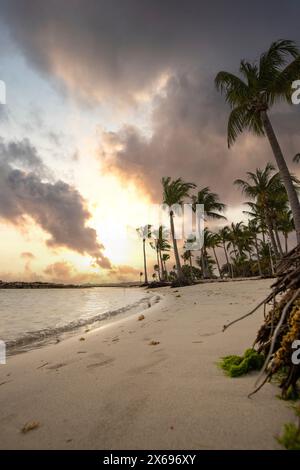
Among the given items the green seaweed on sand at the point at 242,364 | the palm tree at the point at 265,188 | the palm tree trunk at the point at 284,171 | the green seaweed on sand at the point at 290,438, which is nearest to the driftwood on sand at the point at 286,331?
the green seaweed on sand at the point at 242,364

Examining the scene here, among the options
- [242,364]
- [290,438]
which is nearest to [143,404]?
[242,364]

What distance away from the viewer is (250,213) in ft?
117

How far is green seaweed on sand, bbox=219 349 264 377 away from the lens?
2201 millimetres

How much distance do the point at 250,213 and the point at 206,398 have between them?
119 ft

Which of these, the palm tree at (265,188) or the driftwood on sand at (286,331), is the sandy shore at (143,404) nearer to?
the driftwood on sand at (286,331)

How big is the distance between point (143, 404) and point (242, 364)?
2.82ft

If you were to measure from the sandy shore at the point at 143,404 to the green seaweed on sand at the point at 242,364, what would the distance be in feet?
0.25

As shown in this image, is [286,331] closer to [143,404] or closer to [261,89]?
[143,404]

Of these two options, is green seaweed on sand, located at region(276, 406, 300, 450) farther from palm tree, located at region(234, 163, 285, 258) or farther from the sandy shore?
palm tree, located at region(234, 163, 285, 258)

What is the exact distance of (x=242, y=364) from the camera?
7.29 feet

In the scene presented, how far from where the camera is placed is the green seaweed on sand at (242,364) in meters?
2.20

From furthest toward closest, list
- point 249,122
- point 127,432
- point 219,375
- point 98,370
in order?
1. point 249,122
2. point 98,370
3. point 219,375
4. point 127,432
